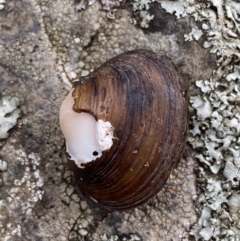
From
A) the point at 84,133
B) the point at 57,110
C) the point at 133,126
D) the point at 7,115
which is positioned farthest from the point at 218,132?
the point at 7,115

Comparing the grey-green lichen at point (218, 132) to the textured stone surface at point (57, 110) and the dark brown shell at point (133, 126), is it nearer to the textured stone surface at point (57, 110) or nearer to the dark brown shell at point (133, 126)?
the textured stone surface at point (57, 110)

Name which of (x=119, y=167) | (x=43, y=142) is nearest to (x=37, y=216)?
(x=43, y=142)

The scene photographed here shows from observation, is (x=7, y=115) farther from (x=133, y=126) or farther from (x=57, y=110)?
(x=133, y=126)

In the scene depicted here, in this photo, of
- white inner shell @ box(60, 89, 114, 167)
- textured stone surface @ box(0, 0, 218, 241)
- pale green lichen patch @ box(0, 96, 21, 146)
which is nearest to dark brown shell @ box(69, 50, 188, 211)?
white inner shell @ box(60, 89, 114, 167)

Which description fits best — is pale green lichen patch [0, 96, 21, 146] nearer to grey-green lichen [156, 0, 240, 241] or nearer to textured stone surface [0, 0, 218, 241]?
textured stone surface [0, 0, 218, 241]

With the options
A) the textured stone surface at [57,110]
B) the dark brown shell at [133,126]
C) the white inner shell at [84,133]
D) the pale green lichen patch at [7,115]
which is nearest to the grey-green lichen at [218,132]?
the textured stone surface at [57,110]

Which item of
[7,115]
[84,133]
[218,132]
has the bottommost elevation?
[7,115]
